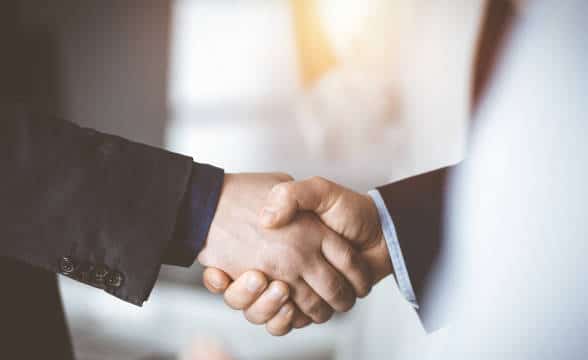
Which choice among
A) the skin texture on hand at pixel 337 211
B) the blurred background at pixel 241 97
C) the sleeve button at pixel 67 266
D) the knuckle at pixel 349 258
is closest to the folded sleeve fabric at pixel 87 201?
the sleeve button at pixel 67 266

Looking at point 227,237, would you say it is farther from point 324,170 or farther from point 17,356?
point 324,170

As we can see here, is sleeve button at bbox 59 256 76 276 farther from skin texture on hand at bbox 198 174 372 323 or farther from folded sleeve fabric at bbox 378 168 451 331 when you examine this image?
folded sleeve fabric at bbox 378 168 451 331

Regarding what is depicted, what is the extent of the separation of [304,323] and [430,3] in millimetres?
584

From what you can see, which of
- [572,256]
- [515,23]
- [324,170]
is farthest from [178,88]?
[572,256]

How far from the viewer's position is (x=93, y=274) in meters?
0.44

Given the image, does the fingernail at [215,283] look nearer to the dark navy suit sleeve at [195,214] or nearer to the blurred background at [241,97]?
the dark navy suit sleeve at [195,214]

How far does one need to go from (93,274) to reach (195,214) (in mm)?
117

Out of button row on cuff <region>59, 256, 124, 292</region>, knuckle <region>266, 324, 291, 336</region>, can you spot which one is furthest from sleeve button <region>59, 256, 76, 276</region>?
knuckle <region>266, 324, 291, 336</region>

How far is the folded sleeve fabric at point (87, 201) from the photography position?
0.42 metres

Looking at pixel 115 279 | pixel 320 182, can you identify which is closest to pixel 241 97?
pixel 320 182

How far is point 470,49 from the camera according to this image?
740 millimetres

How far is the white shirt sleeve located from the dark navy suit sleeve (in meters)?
0.20

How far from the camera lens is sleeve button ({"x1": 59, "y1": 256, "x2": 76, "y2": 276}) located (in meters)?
0.43

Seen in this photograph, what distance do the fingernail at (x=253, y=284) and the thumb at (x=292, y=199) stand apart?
0.06 metres
